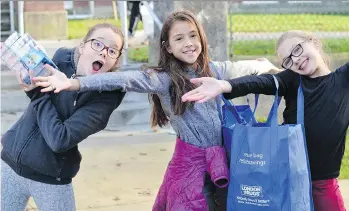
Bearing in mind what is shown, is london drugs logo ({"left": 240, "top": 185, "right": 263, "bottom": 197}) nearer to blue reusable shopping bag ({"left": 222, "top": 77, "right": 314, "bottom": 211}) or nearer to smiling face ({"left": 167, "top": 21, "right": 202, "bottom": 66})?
blue reusable shopping bag ({"left": 222, "top": 77, "right": 314, "bottom": 211})

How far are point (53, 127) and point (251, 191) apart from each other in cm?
96

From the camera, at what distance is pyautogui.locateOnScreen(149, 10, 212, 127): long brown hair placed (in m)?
3.52

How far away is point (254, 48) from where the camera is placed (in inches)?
500

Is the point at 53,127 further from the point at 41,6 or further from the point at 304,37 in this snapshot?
the point at 41,6

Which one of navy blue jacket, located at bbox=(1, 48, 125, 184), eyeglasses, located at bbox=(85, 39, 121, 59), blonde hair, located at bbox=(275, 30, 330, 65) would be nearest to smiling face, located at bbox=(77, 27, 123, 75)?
eyeglasses, located at bbox=(85, 39, 121, 59)

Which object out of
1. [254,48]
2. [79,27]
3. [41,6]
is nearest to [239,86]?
[254,48]

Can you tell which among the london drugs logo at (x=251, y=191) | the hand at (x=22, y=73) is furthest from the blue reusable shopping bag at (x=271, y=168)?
the hand at (x=22, y=73)

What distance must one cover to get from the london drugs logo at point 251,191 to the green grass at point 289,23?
9445 millimetres

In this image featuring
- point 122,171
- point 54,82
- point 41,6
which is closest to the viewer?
point 54,82

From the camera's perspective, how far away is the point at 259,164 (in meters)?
3.28

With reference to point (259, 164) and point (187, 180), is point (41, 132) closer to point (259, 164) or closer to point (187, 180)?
point (187, 180)

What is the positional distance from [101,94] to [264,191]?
0.90 meters

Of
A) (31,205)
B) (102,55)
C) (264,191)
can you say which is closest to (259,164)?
(264,191)

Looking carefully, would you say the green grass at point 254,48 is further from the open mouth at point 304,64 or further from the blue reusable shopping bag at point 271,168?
the blue reusable shopping bag at point 271,168
